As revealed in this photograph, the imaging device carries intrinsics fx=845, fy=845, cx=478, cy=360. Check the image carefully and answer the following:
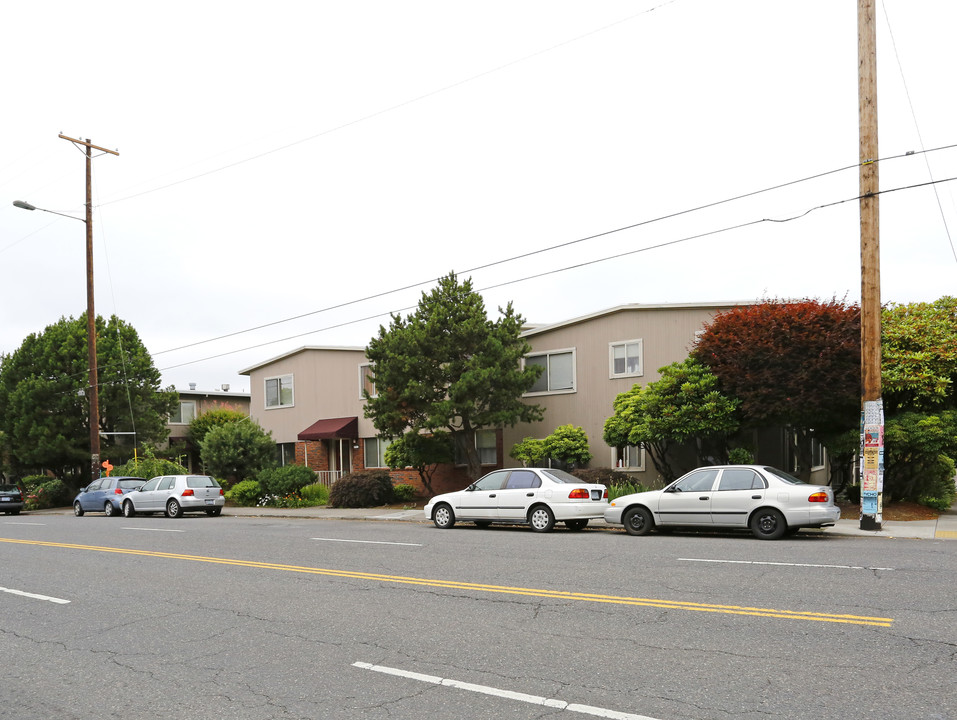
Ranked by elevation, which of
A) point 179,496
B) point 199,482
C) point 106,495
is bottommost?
point 106,495

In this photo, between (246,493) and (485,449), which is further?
(246,493)

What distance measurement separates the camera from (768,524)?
15484 millimetres

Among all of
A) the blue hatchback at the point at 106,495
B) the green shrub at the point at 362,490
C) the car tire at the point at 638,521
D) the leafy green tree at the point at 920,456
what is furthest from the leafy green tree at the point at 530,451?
the blue hatchback at the point at 106,495

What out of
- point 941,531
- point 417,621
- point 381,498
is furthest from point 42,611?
point 381,498

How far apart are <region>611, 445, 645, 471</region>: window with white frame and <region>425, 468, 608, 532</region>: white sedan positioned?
7.04m

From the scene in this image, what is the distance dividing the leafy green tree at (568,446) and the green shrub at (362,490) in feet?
19.3

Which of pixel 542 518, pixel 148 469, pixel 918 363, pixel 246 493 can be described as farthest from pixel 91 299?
pixel 918 363

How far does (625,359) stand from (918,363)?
8710 mm

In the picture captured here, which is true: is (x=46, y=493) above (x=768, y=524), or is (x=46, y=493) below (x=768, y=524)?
below

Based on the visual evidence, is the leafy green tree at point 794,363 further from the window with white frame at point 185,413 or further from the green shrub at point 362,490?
the window with white frame at point 185,413

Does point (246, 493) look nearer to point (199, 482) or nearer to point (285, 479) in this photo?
point (285, 479)

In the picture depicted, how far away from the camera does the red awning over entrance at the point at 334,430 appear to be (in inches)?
1318

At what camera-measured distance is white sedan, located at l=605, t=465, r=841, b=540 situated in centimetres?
1525

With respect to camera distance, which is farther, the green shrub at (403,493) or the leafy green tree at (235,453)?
the leafy green tree at (235,453)
